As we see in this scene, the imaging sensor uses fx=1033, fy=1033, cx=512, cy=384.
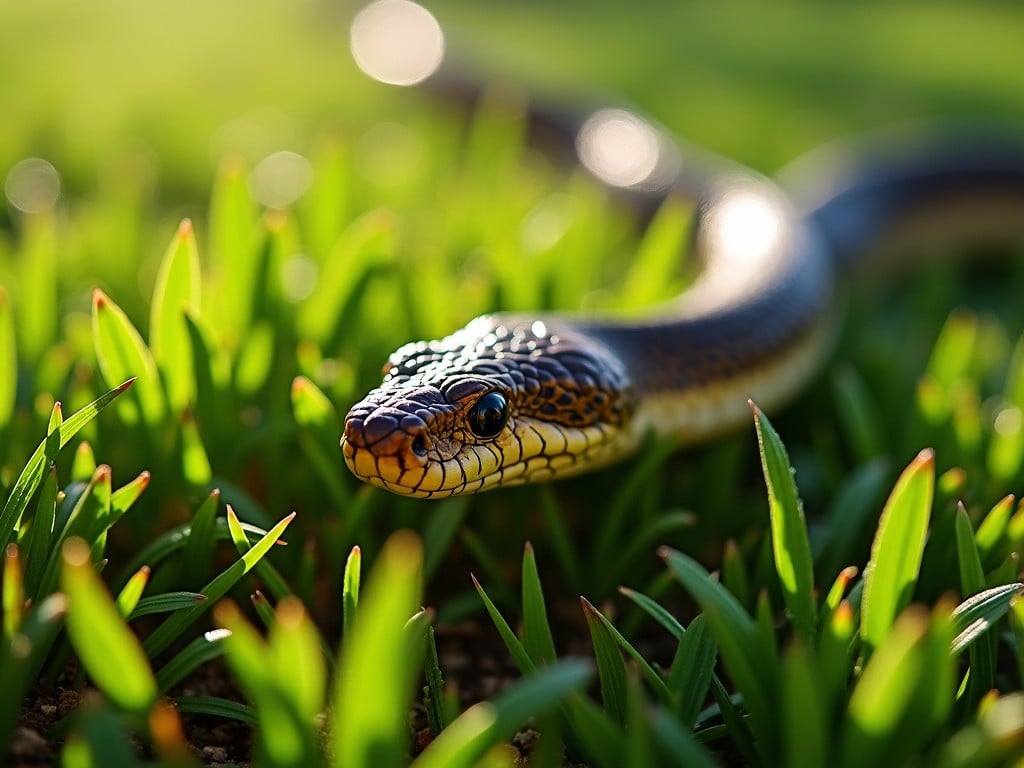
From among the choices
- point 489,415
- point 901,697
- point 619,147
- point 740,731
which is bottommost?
point 740,731

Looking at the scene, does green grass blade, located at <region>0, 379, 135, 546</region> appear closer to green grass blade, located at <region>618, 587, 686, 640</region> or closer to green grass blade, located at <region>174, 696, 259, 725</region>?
green grass blade, located at <region>174, 696, 259, 725</region>

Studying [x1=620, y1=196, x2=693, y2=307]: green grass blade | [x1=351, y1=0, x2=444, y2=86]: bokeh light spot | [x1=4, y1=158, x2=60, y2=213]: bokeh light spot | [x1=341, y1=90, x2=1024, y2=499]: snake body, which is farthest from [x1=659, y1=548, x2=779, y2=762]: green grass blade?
[x1=351, y1=0, x2=444, y2=86]: bokeh light spot

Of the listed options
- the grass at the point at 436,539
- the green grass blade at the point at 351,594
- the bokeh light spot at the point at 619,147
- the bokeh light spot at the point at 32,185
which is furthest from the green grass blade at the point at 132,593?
the bokeh light spot at the point at 619,147

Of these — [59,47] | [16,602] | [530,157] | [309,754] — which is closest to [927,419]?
[309,754]

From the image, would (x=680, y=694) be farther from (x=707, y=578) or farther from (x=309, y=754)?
(x=309, y=754)

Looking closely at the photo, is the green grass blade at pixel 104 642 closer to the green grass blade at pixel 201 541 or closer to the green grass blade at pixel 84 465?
the green grass blade at pixel 201 541

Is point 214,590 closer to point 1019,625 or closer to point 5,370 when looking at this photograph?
point 5,370

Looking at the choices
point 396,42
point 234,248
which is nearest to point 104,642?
point 234,248
